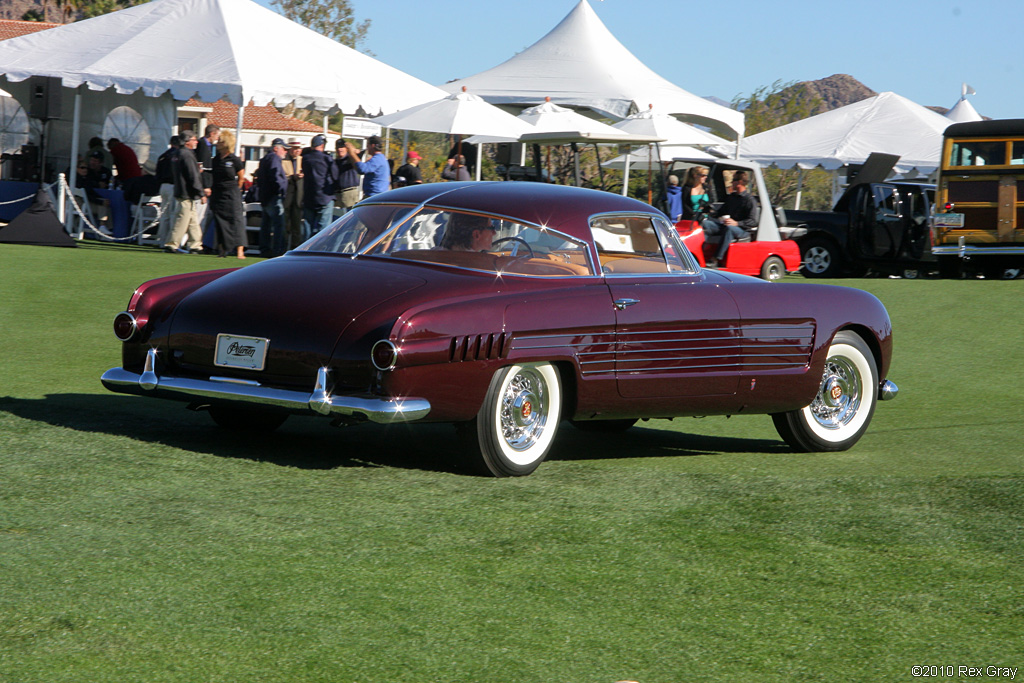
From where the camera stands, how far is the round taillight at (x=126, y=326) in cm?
591

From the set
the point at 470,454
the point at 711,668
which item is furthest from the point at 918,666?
the point at 470,454

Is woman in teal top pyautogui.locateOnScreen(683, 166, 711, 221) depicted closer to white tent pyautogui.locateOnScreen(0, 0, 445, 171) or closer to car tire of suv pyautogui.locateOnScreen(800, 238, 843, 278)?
car tire of suv pyautogui.locateOnScreen(800, 238, 843, 278)

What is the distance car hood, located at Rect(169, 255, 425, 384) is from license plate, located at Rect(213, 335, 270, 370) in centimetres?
2

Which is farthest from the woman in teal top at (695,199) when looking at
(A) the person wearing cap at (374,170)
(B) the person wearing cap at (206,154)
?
(B) the person wearing cap at (206,154)

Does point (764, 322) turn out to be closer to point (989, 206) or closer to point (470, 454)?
point (470, 454)

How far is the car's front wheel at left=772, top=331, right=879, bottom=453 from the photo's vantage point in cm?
692

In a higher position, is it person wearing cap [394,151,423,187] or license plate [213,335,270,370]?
person wearing cap [394,151,423,187]

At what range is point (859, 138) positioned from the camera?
29.6m

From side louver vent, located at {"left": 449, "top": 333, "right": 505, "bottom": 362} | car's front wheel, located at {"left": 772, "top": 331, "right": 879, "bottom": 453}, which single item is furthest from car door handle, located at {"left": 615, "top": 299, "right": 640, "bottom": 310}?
car's front wheel, located at {"left": 772, "top": 331, "right": 879, "bottom": 453}

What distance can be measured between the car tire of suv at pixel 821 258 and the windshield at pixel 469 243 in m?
15.5

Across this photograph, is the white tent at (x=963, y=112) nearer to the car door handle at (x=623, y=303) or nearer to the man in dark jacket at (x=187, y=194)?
the man in dark jacket at (x=187, y=194)

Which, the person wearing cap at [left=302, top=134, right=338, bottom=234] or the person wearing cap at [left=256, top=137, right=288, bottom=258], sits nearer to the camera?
the person wearing cap at [left=302, top=134, right=338, bottom=234]

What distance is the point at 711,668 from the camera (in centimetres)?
323

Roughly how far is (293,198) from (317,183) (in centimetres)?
96
